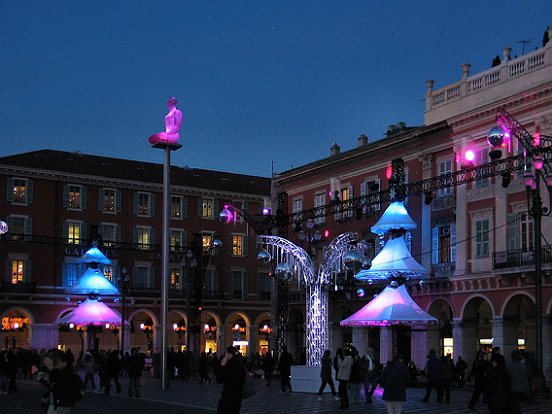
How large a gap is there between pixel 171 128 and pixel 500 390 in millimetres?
8470

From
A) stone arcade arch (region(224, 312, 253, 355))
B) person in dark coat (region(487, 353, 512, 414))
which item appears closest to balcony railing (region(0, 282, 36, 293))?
stone arcade arch (region(224, 312, 253, 355))

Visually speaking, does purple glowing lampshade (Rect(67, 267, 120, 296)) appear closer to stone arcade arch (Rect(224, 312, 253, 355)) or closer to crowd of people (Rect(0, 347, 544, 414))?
crowd of people (Rect(0, 347, 544, 414))

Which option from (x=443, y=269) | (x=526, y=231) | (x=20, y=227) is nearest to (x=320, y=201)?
(x=443, y=269)

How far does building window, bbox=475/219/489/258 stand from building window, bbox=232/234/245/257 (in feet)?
123

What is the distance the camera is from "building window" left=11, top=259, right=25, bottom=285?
6750cm

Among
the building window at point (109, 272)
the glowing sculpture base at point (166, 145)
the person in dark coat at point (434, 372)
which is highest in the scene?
the glowing sculpture base at point (166, 145)

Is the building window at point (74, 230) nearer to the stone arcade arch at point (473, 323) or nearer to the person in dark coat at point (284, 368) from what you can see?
the stone arcade arch at point (473, 323)

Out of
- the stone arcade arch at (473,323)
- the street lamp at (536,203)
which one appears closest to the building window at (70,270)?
the stone arcade arch at (473,323)

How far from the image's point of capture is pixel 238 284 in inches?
3103

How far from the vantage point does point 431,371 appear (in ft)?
95.8

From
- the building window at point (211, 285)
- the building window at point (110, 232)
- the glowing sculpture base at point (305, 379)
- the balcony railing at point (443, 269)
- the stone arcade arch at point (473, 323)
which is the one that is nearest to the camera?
the glowing sculpture base at point (305, 379)

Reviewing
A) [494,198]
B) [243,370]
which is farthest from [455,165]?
[243,370]

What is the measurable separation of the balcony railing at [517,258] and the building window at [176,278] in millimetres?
37732

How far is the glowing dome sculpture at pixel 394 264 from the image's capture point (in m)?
34.8
